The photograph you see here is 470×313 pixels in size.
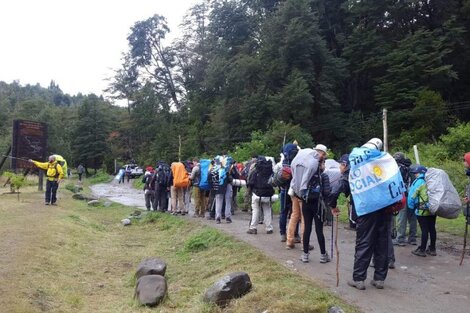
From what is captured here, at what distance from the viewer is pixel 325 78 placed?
37.9 metres

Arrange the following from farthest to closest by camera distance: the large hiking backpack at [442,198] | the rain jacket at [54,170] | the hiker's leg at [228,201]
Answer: the rain jacket at [54,170]
the hiker's leg at [228,201]
the large hiking backpack at [442,198]

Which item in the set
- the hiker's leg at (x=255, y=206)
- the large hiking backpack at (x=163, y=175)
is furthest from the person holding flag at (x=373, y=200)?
the large hiking backpack at (x=163, y=175)

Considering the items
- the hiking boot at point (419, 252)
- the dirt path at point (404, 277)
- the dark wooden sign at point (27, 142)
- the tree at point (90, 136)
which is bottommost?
the dirt path at point (404, 277)

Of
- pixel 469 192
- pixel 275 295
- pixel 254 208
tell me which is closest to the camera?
pixel 275 295

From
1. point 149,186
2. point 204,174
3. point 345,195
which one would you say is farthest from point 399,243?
point 149,186

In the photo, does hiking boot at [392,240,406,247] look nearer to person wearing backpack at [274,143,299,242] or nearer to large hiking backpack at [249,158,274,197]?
person wearing backpack at [274,143,299,242]

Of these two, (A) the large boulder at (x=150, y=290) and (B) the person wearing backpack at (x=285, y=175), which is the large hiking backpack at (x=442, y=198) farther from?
(A) the large boulder at (x=150, y=290)

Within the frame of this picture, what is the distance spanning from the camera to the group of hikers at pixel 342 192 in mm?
6449

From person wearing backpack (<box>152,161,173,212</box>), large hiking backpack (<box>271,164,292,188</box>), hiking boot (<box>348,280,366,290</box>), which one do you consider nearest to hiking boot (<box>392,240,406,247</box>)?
large hiking backpack (<box>271,164,292,188</box>)

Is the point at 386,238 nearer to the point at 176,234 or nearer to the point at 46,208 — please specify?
the point at 176,234

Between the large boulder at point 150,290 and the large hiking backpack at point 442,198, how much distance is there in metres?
5.11

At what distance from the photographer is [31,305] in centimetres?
684

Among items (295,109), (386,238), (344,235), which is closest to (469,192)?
(386,238)

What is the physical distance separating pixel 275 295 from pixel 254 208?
474 cm
